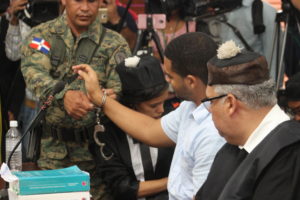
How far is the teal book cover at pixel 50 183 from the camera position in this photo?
11.1ft

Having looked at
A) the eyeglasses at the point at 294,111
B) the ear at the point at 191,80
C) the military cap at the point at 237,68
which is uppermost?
the military cap at the point at 237,68

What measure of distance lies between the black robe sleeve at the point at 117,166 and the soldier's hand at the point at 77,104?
8.8 inches

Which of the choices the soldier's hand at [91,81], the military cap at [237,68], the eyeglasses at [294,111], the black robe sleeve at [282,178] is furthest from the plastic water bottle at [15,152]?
the black robe sleeve at [282,178]

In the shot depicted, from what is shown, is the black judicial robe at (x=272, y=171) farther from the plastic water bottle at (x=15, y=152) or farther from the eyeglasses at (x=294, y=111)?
the eyeglasses at (x=294, y=111)

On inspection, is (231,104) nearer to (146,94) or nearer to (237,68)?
(237,68)

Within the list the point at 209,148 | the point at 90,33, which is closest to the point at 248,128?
the point at 209,148

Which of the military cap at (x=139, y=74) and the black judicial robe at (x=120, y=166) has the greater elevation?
the military cap at (x=139, y=74)

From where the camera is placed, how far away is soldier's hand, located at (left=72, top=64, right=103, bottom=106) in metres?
4.16

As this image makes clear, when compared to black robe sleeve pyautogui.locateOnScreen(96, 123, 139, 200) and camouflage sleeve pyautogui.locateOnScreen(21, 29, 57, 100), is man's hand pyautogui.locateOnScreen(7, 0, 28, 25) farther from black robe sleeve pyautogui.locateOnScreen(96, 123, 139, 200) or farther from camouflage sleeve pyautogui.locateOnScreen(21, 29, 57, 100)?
black robe sleeve pyautogui.locateOnScreen(96, 123, 139, 200)

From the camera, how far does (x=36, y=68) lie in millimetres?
4695

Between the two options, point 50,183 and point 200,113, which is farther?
point 200,113

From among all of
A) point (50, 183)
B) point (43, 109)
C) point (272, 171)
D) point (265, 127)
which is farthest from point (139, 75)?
point (272, 171)

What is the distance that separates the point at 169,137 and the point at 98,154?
0.61 m

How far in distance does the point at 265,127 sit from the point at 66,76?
208cm
